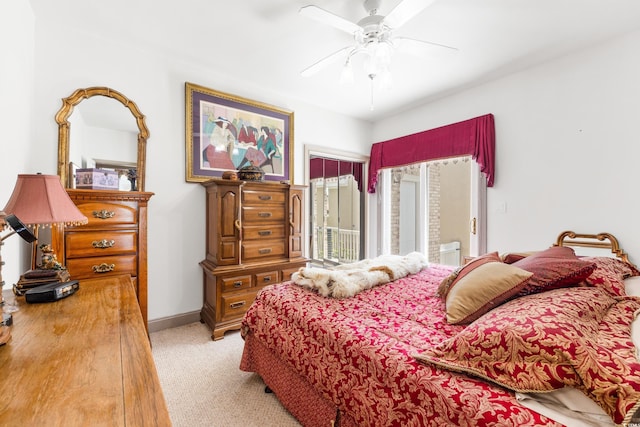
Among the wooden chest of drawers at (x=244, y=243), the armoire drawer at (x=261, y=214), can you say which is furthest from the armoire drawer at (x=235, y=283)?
the armoire drawer at (x=261, y=214)

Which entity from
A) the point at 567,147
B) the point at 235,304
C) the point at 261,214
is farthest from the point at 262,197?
the point at 567,147

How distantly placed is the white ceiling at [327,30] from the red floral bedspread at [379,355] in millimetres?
1983

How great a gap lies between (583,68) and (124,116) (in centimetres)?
426

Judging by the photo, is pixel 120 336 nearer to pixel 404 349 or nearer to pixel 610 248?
pixel 404 349

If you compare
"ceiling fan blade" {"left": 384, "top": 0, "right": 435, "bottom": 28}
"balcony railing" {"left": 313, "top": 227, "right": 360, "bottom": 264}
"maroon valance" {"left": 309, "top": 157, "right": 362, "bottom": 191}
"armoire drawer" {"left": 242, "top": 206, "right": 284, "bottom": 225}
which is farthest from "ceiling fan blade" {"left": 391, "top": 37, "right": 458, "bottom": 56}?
"balcony railing" {"left": 313, "top": 227, "right": 360, "bottom": 264}

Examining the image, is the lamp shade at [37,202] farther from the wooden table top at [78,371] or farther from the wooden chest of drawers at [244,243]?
the wooden chest of drawers at [244,243]

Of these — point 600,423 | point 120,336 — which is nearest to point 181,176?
point 120,336

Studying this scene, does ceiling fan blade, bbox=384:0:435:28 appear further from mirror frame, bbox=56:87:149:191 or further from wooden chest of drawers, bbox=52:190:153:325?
mirror frame, bbox=56:87:149:191

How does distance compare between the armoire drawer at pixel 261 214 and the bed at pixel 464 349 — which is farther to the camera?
the armoire drawer at pixel 261 214

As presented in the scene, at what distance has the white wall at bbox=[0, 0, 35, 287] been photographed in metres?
1.59

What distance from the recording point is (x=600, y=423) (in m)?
0.77

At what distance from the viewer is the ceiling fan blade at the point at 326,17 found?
1.66 m

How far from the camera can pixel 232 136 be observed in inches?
127

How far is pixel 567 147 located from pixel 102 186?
4213 millimetres
